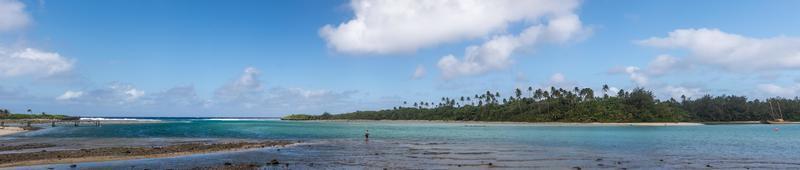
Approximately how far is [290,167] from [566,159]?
19914 millimetres

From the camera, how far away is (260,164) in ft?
114

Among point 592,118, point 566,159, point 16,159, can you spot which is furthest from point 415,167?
point 592,118

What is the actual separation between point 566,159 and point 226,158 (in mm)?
24600

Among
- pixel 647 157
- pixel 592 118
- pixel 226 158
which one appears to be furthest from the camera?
pixel 592 118

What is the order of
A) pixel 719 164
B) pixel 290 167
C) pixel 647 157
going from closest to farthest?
pixel 290 167 < pixel 719 164 < pixel 647 157

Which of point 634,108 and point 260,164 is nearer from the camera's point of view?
point 260,164

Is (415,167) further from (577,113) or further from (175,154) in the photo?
(577,113)

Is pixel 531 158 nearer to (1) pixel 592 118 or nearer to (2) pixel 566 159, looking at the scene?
(2) pixel 566 159

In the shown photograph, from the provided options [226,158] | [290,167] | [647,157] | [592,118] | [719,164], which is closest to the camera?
[290,167]

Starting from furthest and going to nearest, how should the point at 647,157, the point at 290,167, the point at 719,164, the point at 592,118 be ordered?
the point at 592,118 < the point at 647,157 < the point at 719,164 < the point at 290,167

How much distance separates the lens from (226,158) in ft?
129

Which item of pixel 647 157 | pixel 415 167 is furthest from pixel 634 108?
pixel 415 167

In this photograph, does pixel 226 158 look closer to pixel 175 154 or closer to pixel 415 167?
pixel 175 154

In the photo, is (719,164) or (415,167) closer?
(415,167)
